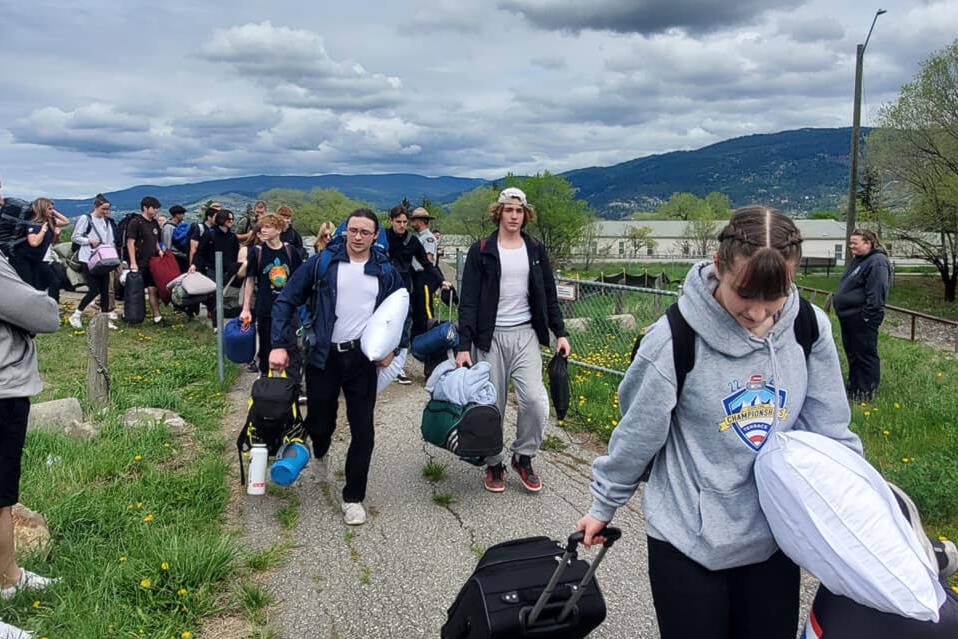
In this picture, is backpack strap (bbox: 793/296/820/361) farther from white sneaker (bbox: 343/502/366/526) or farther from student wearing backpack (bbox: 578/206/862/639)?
white sneaker (bbox: 343/502/366/526)

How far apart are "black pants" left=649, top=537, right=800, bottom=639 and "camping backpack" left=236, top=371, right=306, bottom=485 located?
3.00 metres

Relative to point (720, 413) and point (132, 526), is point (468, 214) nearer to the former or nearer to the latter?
point (132, 526)

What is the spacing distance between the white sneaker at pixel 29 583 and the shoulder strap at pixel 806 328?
3.62 meters

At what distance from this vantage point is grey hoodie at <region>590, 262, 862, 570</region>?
201 centimetres

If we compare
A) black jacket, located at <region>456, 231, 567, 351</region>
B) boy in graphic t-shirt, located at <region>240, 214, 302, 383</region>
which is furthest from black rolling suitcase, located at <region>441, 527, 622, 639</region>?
boy in graphic t-shirt, located at <region>240, 214, 302, 383</region>

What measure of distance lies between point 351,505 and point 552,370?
5.74 ft

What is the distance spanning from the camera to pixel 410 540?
4.36m

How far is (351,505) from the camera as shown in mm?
4609

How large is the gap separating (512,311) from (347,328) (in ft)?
3.79

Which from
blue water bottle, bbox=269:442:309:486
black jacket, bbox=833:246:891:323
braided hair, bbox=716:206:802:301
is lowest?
blue water bottle, bbox=269:442:309:486

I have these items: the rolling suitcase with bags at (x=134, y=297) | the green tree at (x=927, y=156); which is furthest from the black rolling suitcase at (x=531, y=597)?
the green tree at (x=927, y=156)

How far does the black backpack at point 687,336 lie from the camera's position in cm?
202

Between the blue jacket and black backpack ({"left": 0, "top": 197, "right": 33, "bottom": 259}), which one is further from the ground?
black backpack ({"left": 0, "top": 197, "right": 33, "bottom": 259})

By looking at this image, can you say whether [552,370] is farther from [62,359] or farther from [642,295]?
[62,359]
